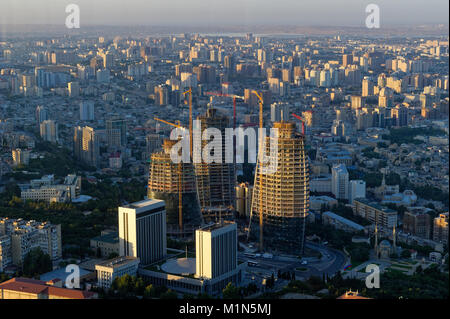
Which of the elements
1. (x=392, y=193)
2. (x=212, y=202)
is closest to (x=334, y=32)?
(x=392, y=193)

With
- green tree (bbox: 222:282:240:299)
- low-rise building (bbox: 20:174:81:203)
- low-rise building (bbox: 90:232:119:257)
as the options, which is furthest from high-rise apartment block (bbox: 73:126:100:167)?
green tree (bbox: 222:282:240:299)

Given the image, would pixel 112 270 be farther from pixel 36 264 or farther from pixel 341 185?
pixel 341 185

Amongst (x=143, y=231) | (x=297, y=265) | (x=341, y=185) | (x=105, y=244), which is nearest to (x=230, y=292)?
(x=143, y=231)

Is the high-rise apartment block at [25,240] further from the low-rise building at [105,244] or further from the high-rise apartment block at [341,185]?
the high-rise apartment block at [341,185]

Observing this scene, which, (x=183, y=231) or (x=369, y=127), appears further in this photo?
(x=369, y=127)

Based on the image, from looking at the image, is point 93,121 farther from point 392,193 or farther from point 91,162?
point 392,193
